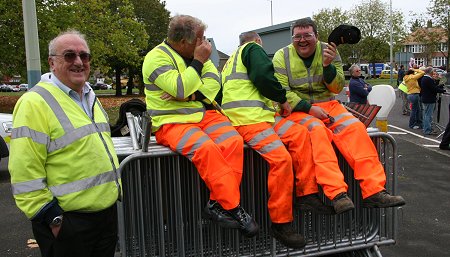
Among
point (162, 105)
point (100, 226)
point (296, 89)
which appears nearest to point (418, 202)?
point (296, 89)

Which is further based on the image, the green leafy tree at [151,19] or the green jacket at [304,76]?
the green leafy tree at [151,19]

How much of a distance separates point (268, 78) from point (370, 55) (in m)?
56.2

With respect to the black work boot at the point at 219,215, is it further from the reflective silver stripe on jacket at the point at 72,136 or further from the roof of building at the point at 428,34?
the roof of building at the point at 428,34

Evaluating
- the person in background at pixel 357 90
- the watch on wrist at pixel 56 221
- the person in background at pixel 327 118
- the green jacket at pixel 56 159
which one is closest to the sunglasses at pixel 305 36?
the person in background at pixel 327 118

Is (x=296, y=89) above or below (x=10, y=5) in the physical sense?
below

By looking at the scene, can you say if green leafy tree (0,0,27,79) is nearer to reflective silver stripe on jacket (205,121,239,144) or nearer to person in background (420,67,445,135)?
person in background (420,67,445,135)

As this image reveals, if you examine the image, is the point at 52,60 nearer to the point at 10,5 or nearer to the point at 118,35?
the point at 10,5

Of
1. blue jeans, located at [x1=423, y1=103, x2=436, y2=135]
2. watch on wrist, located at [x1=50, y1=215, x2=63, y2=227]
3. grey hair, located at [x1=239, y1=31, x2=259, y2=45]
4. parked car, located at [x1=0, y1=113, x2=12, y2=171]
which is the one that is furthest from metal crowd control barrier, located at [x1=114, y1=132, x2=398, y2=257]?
blue jeans, located at [x1=423, y1=103, x2=436, y2=135]

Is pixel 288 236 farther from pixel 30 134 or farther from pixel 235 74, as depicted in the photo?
pixel 30 134

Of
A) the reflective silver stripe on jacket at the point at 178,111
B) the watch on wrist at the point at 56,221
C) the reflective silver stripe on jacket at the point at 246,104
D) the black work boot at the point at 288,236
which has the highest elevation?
the reflective silver stripe on jacket at the point at 246,104

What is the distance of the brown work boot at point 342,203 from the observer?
352cm

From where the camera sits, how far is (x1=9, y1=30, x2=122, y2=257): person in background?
8.39ft

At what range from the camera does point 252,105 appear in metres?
3.92

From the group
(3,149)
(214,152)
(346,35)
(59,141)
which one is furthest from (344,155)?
(3,149)
